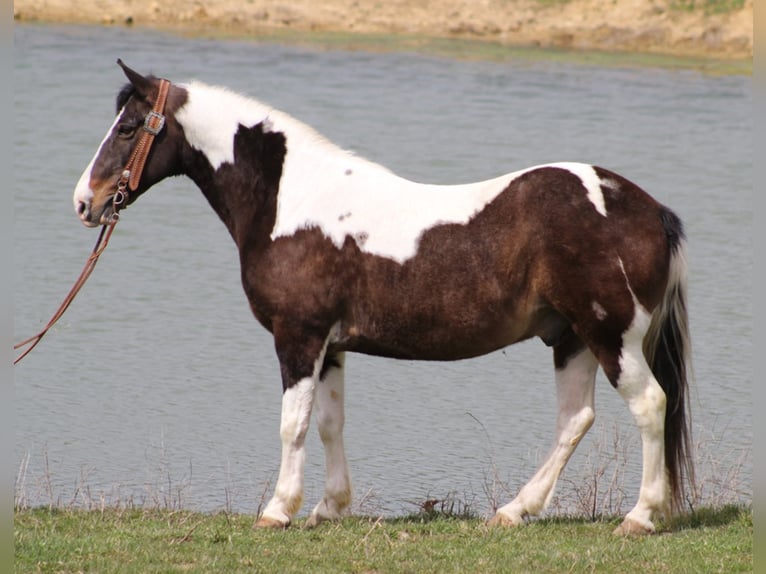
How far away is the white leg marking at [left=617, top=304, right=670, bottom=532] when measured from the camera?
6531 millimetres

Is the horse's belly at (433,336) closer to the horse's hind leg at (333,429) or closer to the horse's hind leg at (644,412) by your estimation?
the horse's hind leg at (333,429)

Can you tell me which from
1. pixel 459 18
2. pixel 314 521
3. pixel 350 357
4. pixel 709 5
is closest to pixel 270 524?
pixel 314 521

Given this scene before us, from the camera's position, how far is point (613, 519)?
7.11 meters

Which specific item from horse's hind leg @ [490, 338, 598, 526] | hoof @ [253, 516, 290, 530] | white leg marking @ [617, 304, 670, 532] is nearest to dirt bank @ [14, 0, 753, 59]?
horse's hind leg @ [490, 338, 598, 526]

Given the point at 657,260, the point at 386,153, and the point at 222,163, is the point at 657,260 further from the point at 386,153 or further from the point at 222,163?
the point at 386,153

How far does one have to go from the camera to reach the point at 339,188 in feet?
22.9

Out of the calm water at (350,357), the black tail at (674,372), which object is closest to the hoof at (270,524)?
the calm water at (350,357)

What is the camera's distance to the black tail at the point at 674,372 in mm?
6770

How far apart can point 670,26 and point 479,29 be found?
4169 mm

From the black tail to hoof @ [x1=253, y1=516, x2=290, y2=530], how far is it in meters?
1.94

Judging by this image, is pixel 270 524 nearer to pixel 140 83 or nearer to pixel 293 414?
pixel 293 414

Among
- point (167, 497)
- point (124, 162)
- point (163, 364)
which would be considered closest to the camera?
point (124, 162)

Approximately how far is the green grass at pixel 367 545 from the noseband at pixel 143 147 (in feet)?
5.49

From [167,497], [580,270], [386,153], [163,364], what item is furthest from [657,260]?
[386,153]
